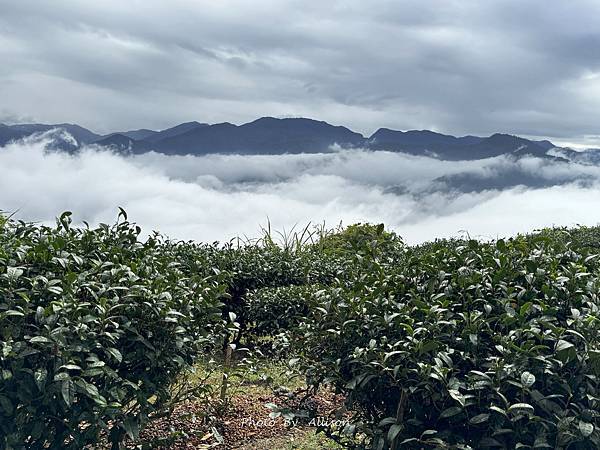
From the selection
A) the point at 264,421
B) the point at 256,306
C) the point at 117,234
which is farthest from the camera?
the point at 256,306

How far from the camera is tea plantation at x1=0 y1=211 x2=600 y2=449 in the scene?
92.1 inches

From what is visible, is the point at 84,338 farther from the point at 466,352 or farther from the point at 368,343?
the point at 466,352

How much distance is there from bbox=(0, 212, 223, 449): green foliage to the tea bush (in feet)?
2.13

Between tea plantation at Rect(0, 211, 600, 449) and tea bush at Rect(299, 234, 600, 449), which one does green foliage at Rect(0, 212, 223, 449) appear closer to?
tea plantation at Rect(0, 211, 600, 449)

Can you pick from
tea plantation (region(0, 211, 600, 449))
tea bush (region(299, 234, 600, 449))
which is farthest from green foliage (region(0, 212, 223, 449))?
tea bush (region(299, 234, 600, 449))

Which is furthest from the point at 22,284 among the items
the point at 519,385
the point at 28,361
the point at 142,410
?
the point at 519,385

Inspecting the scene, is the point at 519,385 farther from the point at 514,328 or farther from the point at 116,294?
the point at 116,294

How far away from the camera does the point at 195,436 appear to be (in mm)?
3840

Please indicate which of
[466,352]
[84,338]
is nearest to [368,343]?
[466,352]

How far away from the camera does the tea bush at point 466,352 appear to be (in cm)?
231

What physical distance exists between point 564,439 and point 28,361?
6.62 feet

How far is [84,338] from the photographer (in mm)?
2424

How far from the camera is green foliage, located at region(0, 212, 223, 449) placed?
240 centimetres

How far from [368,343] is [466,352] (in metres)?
0.40
